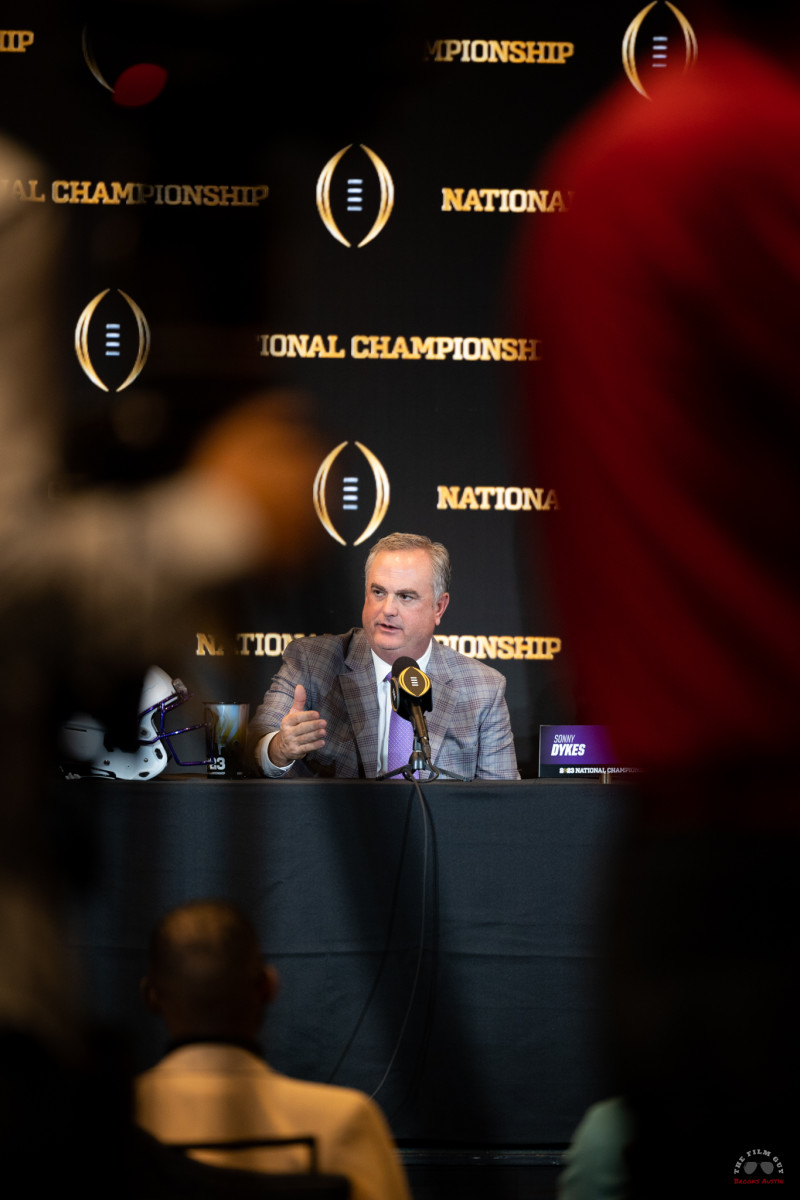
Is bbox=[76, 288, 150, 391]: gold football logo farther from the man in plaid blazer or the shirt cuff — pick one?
the shirt cuff

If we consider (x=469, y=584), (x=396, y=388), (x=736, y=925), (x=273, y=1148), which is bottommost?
(x=273, y=1148)

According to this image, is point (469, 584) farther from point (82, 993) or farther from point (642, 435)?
point (642, 435)

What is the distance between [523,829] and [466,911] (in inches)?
7.9

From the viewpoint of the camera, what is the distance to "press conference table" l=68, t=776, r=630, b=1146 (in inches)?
91.4

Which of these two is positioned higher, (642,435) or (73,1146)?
(642,435)

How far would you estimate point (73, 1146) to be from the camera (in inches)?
29.4

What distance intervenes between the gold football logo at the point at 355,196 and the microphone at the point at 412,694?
2185 mm

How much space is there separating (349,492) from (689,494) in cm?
357

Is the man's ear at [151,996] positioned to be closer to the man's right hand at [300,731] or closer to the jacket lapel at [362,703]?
the man's right hand at [300,731]

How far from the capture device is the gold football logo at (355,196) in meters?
4.06

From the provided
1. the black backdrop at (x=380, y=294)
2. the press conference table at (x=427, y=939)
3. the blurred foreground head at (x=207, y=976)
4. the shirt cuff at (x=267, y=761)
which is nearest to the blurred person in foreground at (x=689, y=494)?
the blurred foreground head at (x=207, y=976)

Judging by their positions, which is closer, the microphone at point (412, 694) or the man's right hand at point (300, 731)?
the microphone at point (412, 694)

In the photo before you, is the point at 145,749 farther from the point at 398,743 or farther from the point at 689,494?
the point at 689,494

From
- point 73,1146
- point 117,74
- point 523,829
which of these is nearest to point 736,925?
point 73,1146
